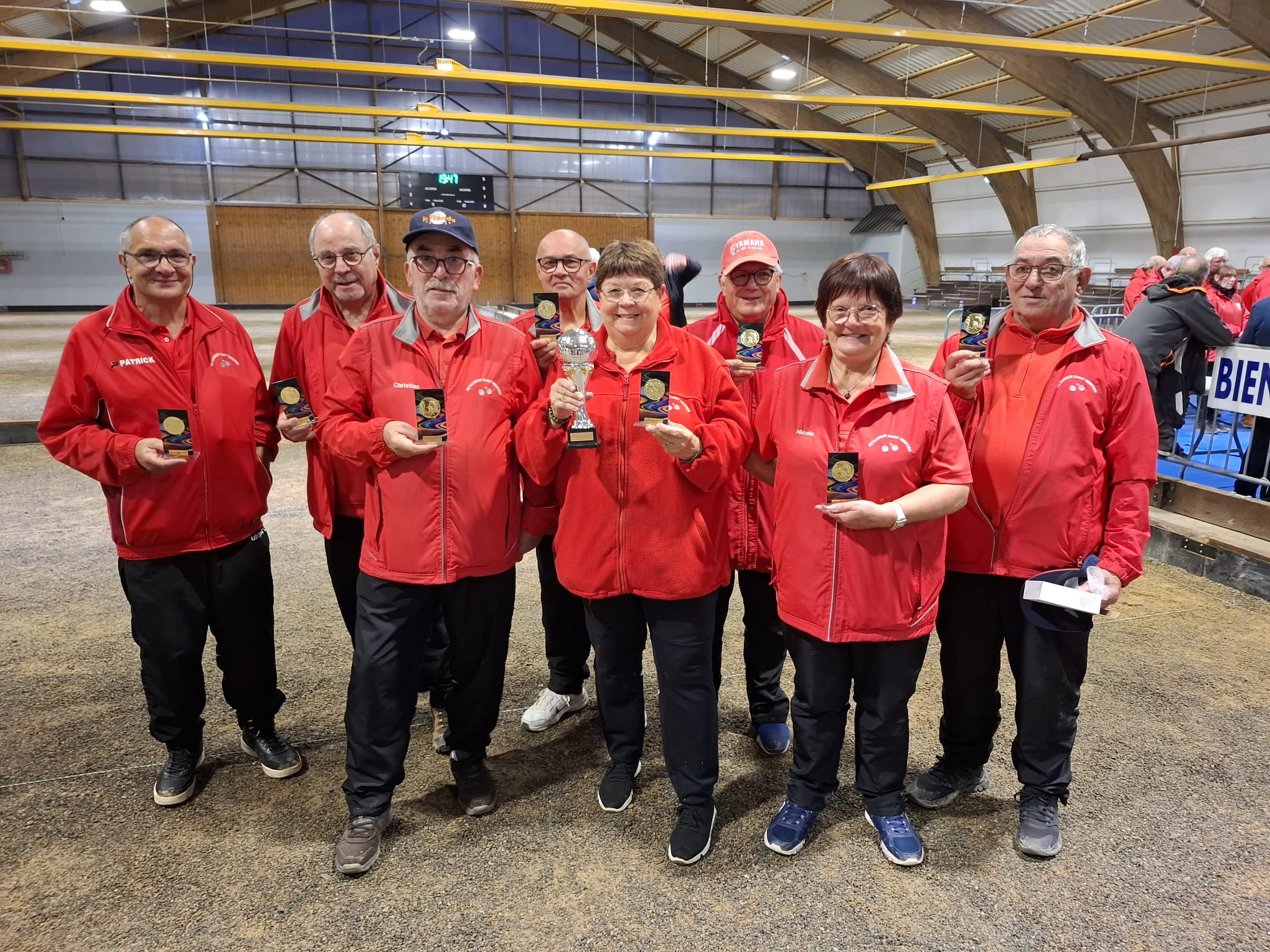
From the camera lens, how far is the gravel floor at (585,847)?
2.21m

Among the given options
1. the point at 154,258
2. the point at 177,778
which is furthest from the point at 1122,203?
the point at 177,778

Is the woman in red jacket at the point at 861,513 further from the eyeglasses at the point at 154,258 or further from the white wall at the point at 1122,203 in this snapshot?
the white wall at the point at 1122,203

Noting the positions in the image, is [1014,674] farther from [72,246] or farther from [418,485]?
[72,246]

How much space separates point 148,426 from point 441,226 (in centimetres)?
119

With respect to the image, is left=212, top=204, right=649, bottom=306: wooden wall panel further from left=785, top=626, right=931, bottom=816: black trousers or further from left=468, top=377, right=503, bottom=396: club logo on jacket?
left=785, top=626, right=931, bottom=816: black trousers

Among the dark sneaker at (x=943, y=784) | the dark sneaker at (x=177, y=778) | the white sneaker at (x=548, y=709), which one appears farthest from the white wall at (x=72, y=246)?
the dark sneaker at (x=943, y=784)

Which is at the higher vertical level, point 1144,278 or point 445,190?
point 445,190

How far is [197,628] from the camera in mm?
2684

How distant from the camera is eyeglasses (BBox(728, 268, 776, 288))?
113 inches

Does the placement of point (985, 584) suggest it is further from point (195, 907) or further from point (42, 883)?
point (42, 883)

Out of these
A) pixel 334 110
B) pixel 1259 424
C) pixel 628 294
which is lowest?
pixel 1259 424

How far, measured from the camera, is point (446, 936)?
218 cm

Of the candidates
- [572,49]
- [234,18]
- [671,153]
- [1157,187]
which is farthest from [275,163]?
[1157,187]

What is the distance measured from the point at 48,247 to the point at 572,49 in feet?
51.0
